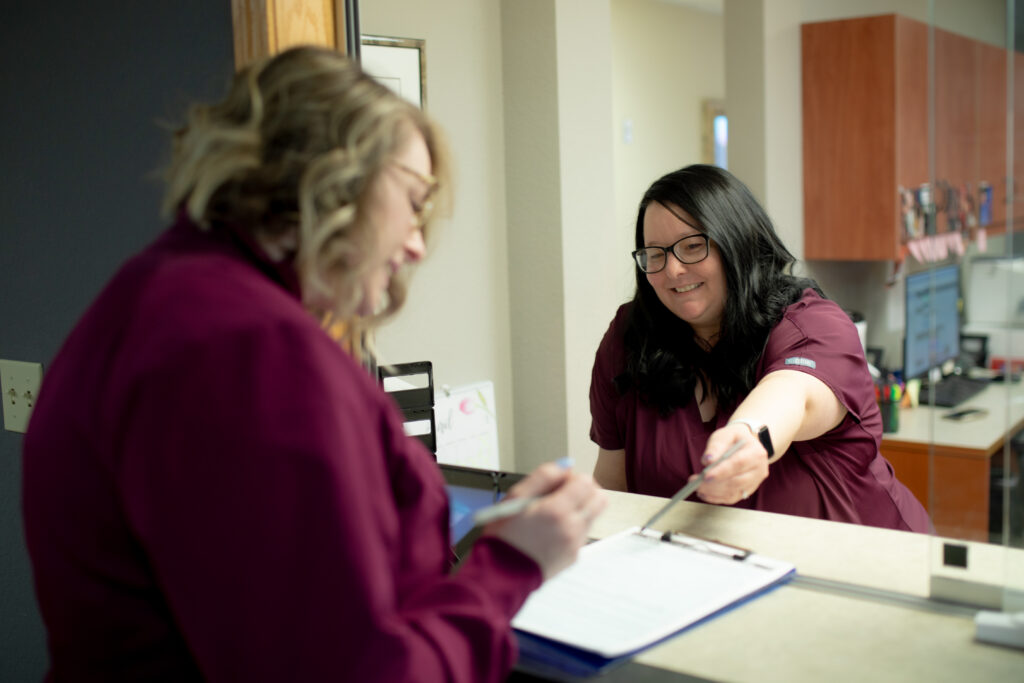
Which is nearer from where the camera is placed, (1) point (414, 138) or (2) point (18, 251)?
(1) point (414, 138)

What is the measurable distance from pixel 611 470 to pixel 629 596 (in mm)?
655

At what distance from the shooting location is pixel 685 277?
1.54m

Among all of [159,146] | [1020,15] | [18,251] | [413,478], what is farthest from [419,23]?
[413,478]

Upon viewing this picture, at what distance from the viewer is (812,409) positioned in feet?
4.43

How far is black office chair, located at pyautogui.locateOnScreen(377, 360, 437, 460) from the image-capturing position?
1.61m

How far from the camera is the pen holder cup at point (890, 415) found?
270 centimetres

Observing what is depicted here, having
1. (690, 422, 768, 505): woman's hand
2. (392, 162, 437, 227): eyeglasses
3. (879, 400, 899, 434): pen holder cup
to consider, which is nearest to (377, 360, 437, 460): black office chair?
(690, 422, 768, 505): woman's hand

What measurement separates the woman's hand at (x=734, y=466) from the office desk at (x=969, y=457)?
0.22 m

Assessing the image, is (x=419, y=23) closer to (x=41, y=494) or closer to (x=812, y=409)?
(x=812, y=409)

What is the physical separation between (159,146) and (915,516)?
4.21 feet

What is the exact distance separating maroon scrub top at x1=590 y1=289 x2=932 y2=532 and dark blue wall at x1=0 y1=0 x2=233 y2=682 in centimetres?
86

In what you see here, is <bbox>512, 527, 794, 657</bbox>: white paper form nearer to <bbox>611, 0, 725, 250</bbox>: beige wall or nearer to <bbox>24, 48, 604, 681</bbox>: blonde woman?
<bbox>24, 48, 604, 681</bbox>: blonde woman

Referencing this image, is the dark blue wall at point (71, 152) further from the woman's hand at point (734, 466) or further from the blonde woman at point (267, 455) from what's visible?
the woman's hand at point (734, 466)

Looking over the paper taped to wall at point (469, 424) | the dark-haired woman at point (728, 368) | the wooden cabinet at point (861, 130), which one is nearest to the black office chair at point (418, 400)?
the paper taped to wall at point (469, 424)
